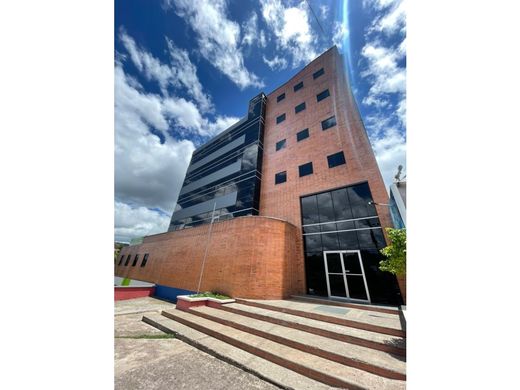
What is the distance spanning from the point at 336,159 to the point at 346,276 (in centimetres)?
643

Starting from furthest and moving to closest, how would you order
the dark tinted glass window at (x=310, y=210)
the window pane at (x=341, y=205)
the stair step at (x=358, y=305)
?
the dark tinted glass window at (x=310, y=210) → the window pane at (x=341, y=205) → the stair step at (x=358, y=305)

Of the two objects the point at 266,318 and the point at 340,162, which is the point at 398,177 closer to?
the point at 340,162

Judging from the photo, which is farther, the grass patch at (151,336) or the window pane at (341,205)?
the window pane at (341,205)

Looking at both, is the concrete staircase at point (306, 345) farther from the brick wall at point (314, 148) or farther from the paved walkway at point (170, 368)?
the brick wall at point (314, 148)

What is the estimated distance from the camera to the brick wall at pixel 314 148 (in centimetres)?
1027

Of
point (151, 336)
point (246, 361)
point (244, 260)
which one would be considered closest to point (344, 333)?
point (246, 361)

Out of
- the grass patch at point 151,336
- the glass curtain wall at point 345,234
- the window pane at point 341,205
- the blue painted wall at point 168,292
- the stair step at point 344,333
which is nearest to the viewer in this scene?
the stair step at point 344,333

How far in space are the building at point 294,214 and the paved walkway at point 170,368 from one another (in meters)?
4.34

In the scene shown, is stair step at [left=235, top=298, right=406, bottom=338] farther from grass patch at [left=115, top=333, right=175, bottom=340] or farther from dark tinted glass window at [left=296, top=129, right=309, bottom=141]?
dark tinted glass window at [left=296, top=129, right=309, bottom=141]

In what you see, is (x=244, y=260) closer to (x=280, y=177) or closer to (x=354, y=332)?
(x=354, y=332)

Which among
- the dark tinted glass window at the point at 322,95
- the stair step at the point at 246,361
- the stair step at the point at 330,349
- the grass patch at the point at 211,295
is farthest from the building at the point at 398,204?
the dark tinted glass window at the point at 322,95

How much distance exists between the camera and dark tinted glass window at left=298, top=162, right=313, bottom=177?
12.1 meters

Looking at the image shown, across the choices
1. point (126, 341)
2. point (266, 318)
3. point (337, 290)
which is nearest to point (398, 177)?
point (337, 290)
